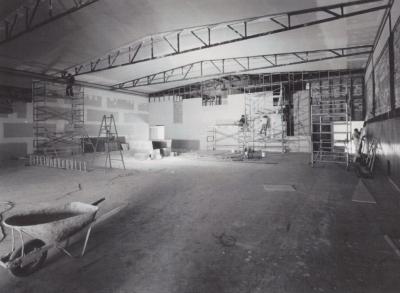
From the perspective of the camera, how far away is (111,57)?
37.2 ft

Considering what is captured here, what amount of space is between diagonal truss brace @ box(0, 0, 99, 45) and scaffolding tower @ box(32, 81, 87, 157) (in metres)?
4.93

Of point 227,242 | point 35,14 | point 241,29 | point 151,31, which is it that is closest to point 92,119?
point 35,14

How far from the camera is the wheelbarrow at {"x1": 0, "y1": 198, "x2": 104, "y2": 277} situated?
2352 mm

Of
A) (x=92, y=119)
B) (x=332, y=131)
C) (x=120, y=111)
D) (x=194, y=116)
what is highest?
(x=120, y=111)

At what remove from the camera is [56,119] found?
45.7ft

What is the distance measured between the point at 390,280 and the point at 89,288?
2877 mm

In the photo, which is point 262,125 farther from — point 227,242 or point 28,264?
point 28,264

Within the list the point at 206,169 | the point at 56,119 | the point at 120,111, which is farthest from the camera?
the point at 120,111

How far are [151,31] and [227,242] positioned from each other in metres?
7.51

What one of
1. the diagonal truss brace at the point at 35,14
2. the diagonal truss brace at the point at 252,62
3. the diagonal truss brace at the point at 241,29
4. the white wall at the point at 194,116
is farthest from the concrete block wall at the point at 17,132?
the white wall at the point at 194,116

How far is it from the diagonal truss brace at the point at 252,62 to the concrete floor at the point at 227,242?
6.89 m

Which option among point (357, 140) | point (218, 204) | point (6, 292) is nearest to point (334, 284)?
point (218, 204)

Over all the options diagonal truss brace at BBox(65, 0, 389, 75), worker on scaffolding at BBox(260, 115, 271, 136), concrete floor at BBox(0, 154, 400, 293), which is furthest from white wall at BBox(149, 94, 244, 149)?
concrete floor at BBox(0, 154, 400, 293)

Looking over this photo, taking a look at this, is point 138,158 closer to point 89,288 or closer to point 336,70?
point 89,288
